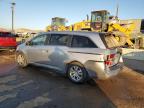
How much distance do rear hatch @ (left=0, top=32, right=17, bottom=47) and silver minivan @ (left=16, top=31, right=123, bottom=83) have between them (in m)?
6.20

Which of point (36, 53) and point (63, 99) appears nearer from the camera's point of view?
point (63, 99)

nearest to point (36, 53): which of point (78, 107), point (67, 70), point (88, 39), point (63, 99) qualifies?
point (67, 70)

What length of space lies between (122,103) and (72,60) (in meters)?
2.39

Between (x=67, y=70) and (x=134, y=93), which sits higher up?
(x=67, y=70)

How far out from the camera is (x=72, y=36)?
22.4 feet

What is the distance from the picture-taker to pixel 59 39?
7230 millimetres

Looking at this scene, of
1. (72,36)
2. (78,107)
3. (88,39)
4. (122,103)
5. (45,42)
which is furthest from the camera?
(45,42)

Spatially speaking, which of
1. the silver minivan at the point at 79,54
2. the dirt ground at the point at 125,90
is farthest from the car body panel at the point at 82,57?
the dirt ground at the point at 125,90

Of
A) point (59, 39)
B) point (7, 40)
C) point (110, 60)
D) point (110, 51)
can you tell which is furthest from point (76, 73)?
point (7, 40)

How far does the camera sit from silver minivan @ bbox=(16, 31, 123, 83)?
19.7ft

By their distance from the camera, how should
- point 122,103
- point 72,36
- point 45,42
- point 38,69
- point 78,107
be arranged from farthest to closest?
point 38,69
point 45,42
point 72,36
point 122,103
point 78,107

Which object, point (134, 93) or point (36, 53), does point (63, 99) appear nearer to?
point (134, 93)

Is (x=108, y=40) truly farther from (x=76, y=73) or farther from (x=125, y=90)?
(x=125, y=90)

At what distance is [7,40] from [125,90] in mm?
10133
